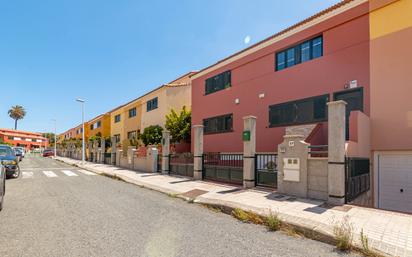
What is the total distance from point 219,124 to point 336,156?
38.3ft

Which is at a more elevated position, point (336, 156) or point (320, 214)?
point (336, 156)

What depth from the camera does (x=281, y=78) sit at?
48.2ft

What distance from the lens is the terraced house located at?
10.1m

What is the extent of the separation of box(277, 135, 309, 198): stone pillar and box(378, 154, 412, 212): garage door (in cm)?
427

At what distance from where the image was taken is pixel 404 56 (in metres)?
10.1

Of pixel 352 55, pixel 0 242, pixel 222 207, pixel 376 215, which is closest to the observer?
pixel 0 242

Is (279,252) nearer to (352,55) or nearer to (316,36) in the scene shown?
(352,55)

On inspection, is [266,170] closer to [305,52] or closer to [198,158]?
[198,158]

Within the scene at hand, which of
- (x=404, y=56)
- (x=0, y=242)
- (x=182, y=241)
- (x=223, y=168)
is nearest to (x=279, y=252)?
(x=182, y=241)

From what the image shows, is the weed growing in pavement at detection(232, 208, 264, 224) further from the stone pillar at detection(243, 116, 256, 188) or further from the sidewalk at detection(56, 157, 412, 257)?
the stone pillar at detection(243, 116, 256, 188)

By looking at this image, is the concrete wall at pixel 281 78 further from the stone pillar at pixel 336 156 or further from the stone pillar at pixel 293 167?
the stone pillar at pixel 293 167

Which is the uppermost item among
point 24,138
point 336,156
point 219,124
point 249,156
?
point 219,124

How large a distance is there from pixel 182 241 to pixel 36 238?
9.85 ft

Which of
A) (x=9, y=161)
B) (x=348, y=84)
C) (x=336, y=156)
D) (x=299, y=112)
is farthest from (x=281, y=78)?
(x=9, y=161)
